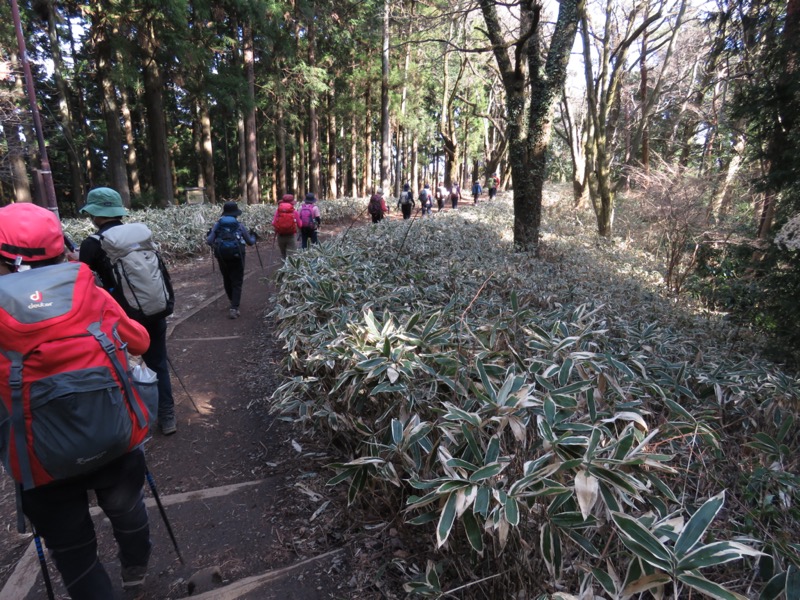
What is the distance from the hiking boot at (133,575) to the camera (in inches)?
85.5

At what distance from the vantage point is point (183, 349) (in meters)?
5.59

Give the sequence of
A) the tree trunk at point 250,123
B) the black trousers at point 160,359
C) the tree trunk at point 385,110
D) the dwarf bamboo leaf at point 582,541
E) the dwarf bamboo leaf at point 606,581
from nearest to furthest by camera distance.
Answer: the dwarf bamboo leaf at point 606,581 < the dwarf bamboo leaf at point 582,541 < the black trousers at point 160,359 < the tree trunk at point 250,123 < the tree trunk at point 385,110

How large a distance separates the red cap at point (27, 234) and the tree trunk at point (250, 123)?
50.7 feet

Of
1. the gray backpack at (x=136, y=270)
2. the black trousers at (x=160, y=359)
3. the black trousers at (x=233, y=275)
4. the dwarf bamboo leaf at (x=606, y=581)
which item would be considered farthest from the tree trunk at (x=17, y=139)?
the dwarf bamboo leaf at (x=606, y=581)

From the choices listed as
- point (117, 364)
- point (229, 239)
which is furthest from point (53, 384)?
point (229, 239)

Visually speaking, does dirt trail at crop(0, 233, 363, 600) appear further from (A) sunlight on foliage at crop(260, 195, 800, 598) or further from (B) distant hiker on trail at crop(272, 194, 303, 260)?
(B) distant hiker on trail at crop(272, 194, 303, 260)

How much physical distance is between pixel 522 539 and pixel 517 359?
1.02 meters

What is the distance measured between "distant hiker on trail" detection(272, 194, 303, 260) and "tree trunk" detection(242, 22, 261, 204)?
9568 mm

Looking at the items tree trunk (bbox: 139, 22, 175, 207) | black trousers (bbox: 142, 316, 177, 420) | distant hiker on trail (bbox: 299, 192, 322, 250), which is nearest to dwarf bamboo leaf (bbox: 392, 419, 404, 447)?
black trousers (bbox: 142, 316, 177, 420)

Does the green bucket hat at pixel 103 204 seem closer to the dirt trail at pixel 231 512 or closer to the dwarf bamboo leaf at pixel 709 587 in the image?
the dirt trail at pixel 231 512

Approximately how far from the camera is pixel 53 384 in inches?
63.8

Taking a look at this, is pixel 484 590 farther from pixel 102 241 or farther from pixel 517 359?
pixel 102 241

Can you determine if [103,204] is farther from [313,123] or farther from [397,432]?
[313,123]

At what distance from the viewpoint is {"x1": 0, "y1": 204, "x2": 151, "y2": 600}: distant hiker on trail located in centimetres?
162
